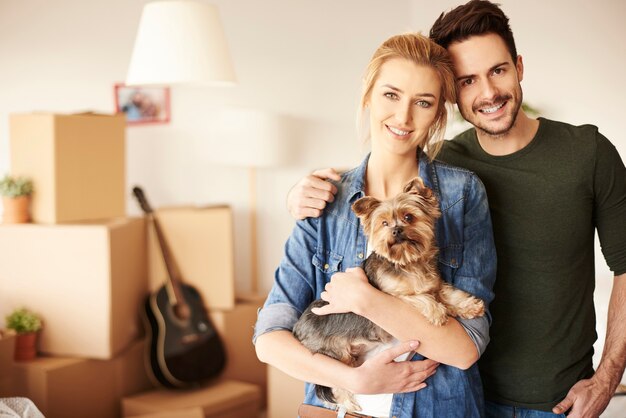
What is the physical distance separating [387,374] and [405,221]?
1.15ft

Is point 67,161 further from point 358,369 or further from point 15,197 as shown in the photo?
point 358,369

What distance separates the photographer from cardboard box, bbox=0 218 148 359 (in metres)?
3.65

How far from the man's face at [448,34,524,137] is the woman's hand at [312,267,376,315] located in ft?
1.96

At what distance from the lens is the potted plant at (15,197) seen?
357cm

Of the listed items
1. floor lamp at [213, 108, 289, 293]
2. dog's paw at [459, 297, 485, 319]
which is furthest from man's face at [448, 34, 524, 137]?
floor lamp at [213, 108, 289, 293]

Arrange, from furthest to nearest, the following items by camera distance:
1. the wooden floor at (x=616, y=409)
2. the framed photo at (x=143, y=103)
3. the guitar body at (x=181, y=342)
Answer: the framed photo at (x=143, y=103), the guitar body at (x=181, y=342), the wooden floor at (x=616, y=409)

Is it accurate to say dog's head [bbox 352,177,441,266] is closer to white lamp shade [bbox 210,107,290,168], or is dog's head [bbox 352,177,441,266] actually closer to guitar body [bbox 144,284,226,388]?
guitar body [bbox 144,284,226,388]

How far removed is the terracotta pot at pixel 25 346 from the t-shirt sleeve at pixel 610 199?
2887 mm

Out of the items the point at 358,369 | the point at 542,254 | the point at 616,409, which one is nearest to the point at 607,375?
the point at 542,254

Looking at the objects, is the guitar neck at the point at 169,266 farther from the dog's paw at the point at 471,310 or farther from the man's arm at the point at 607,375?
the dog's paw at the point at 471,310

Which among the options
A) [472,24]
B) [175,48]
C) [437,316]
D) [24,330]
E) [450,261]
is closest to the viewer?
[437,316]

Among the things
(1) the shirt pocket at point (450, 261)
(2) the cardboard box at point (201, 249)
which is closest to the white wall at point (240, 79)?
(2) the cardboard box at point (201, 249)

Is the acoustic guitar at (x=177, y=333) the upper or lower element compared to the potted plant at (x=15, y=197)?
lower

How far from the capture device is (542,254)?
191cm
